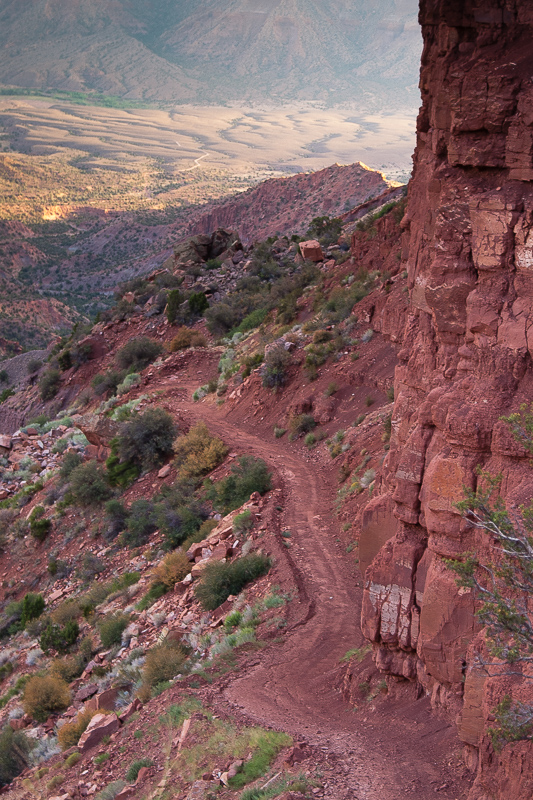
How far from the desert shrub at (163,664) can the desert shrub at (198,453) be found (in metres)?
8.89

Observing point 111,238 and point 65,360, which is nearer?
point 65,360

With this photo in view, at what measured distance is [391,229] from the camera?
2875 centimetres

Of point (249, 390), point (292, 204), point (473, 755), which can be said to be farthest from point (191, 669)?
point (292, 204)

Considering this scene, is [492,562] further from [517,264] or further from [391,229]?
[391,229]

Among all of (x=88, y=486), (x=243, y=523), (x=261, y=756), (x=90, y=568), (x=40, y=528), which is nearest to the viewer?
Result: (x=261, y=756)

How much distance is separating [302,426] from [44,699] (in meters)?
11.2

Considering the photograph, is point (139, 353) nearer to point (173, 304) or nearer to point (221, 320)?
point (173, 304)

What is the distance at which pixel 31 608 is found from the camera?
19281 mm

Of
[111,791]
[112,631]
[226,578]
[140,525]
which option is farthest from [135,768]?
[140,525]

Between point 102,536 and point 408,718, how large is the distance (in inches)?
578

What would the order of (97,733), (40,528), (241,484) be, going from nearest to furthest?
1. (97,733)
2. (241,484)
3. (40,528)

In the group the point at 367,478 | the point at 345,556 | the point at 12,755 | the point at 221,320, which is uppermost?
the point at 221,320

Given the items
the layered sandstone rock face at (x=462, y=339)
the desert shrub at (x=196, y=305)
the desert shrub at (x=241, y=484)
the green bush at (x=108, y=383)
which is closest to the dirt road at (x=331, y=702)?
the layered sandstone rock face at (x=462, y=339)

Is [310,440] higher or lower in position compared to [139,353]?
lower
